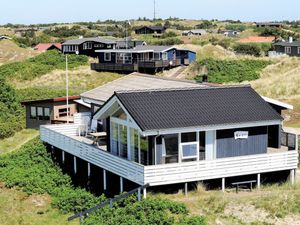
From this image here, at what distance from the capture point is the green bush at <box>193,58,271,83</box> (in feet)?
186

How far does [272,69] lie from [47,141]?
108ft

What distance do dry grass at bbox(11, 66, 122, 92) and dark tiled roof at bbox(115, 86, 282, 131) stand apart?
31.3 meters

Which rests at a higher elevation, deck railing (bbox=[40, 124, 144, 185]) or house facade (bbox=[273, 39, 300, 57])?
house facade (bbox=[273, 39, 300, 57])

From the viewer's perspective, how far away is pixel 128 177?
2117cm

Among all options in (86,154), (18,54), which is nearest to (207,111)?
(86,154)

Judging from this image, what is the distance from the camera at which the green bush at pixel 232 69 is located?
5659 centimetres

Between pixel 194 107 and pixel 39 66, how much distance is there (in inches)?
1641

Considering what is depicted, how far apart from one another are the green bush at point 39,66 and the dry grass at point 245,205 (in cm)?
4169

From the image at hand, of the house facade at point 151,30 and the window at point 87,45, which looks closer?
the window at point 87,45

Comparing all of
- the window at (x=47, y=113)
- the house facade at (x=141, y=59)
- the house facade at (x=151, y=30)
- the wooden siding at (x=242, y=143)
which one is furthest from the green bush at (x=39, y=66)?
the house facade at (x=151, y=30)

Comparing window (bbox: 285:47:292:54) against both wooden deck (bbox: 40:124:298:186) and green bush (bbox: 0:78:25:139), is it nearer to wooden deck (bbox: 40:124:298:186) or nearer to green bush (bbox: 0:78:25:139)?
green bush (bbox: 0:78:25:139)

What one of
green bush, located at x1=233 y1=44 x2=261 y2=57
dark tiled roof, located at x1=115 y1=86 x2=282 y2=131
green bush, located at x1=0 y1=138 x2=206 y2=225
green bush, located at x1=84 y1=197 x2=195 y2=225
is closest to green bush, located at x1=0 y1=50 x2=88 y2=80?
green bush, located at x1=233 y1=44 x2=261 y2=57

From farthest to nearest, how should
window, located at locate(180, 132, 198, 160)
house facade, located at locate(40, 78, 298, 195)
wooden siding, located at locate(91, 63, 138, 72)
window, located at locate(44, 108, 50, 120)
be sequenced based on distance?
1. wooden siding, located at locate(91, 63, 138, 72)
2. window, located at locate(44, 108, 50, 120)
3. window, located at locate(180, 132, 198, 160)
4. house facade, located at locate(40, 78, 298, 195)

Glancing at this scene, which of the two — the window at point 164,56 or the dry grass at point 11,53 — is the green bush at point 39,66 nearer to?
the window at point 164,56
